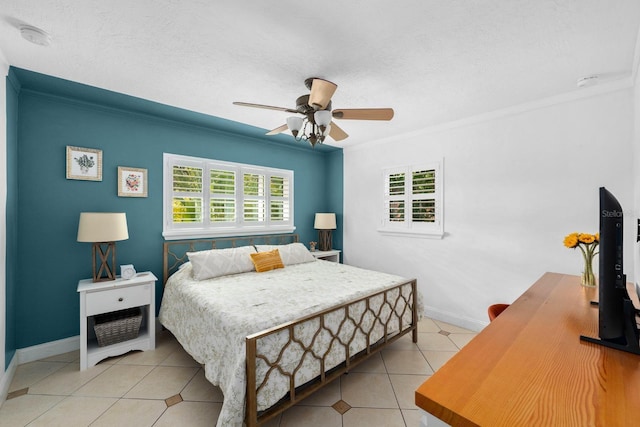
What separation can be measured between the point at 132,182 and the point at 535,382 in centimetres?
375

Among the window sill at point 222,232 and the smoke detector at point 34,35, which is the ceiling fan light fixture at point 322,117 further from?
the window sill at point 222,232

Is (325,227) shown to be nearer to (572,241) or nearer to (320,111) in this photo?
(320,111)

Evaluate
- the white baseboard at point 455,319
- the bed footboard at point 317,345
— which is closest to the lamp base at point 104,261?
the bed footboard at point 317,345

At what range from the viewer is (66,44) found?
6.29 ft

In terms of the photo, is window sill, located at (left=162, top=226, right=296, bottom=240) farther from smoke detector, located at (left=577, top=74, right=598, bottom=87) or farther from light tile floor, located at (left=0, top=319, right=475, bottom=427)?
smoke detector, located at (left=577, top=74, right=598, bottom=87)

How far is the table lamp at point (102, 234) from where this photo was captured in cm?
258

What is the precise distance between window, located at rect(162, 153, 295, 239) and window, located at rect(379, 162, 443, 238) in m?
1.63

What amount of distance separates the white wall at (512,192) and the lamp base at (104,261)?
3.48 m

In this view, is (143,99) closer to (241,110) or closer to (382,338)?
(241,110)

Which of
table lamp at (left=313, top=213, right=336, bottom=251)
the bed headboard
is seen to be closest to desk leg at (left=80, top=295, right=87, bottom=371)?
the bed headboard

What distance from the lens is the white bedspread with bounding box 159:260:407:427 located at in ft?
5.71

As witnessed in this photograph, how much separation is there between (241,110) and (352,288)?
2275 millimetres

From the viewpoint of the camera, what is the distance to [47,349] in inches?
106

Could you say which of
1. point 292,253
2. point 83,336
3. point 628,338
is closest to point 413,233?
point 292,253
